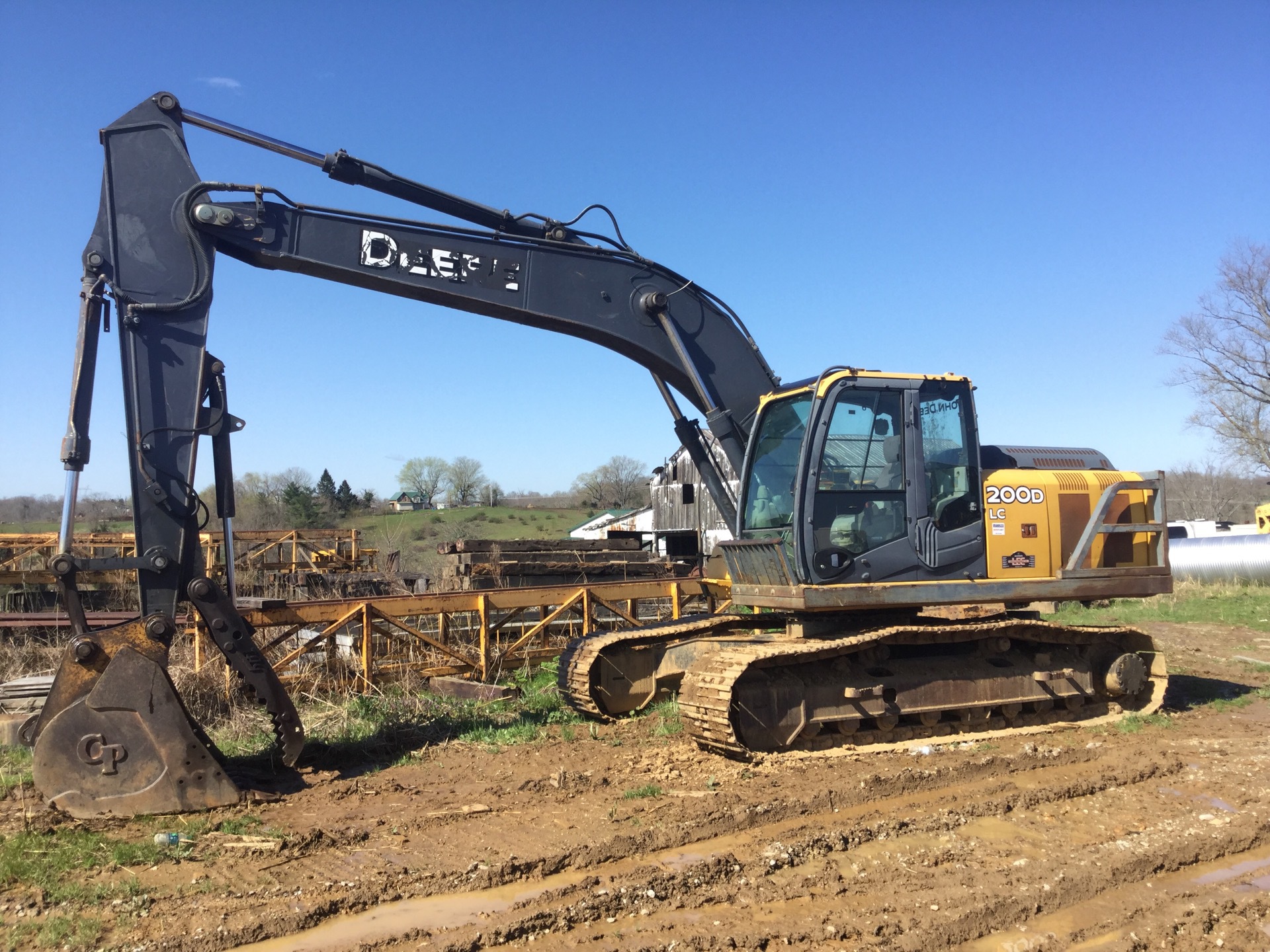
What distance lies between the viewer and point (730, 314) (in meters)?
8.54

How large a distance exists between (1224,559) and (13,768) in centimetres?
2465

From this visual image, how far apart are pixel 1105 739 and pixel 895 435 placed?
3263mm

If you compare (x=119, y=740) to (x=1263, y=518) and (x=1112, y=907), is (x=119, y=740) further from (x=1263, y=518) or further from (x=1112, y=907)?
(x=1263, y=518)

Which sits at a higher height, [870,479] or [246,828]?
[870,479]

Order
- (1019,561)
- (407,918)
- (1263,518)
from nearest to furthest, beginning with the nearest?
(407,918) < (1019,561) < (1263,518)

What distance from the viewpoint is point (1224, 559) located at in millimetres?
22969

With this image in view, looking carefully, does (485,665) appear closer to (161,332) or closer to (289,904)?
(161,332)

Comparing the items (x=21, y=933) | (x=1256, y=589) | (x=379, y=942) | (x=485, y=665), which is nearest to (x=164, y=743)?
(x=21, y=933)

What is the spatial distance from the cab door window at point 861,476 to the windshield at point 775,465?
255mm

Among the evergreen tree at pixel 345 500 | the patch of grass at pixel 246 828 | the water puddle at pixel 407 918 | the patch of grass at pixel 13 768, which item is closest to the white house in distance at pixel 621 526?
the evergreen tree at pixel 345 500

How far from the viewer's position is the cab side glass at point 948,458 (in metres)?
7.94

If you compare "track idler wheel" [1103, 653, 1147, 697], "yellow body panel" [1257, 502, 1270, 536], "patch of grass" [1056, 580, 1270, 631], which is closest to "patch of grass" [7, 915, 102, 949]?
"track idler wheel" [1103, 653, 1147, 697]

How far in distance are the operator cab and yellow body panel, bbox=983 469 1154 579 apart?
176mm

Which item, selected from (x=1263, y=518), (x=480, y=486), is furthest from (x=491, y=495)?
(x=1263, y=518)
